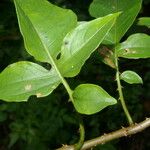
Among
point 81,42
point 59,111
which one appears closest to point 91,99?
point 81,42

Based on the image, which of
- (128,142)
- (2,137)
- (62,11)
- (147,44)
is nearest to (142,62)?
(128,142)

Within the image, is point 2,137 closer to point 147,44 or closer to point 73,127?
point 73,127

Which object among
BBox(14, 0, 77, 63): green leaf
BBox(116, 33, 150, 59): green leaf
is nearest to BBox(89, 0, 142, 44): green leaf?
BBox(116, 33, 150, 59): green leaf

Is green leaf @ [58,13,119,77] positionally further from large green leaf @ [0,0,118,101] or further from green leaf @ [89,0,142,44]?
green leaf @ [89,0,142,44]

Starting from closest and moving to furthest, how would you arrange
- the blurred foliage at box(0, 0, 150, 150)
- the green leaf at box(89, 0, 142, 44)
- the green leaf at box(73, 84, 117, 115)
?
the green leaf at box(73, 84, 117, 115)
the green leaf at box(89, 0, 142, 44)
the blurred foliage at box(0, 0, 150, 150)

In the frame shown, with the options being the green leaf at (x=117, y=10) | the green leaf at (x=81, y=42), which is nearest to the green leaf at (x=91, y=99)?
the green leaf at (x=81, y=42)

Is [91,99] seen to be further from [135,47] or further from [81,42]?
[135,47]
